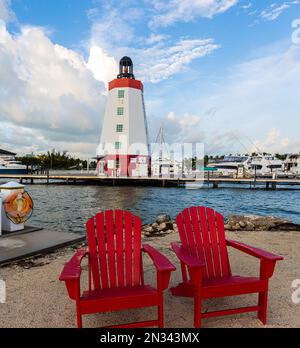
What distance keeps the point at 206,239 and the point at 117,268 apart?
1016 mm

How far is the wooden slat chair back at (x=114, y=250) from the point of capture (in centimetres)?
275

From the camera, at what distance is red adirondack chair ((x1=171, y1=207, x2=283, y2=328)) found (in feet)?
8.42

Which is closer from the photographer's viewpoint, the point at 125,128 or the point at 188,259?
the point at 188,259

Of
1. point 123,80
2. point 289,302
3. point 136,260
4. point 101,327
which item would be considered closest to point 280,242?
point 289,302

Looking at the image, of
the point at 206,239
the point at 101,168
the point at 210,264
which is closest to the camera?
the point at 210,264

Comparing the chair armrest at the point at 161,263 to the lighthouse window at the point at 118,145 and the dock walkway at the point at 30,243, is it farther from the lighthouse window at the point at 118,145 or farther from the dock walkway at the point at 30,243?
the lighthouse window at the point at 118,145

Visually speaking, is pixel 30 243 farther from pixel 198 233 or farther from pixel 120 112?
pixel 120 112

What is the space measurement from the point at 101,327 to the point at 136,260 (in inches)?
26.1

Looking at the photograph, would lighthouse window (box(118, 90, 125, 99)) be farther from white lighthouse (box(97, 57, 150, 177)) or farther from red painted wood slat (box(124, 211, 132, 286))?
red painted wood slat (box(124, 211, 132, 286))

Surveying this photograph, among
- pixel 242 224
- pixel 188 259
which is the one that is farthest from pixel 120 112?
pixel 188 259

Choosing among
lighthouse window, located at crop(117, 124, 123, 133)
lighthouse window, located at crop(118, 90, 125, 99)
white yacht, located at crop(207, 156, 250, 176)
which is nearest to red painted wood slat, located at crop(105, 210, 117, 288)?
lighthouse window, located at crop(117, 124, 123, 133)

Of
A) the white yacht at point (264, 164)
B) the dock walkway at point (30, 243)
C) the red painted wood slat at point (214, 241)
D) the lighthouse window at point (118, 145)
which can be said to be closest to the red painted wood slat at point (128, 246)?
the red painted wood slat at point (214, 241)

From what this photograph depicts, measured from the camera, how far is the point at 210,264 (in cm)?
303
